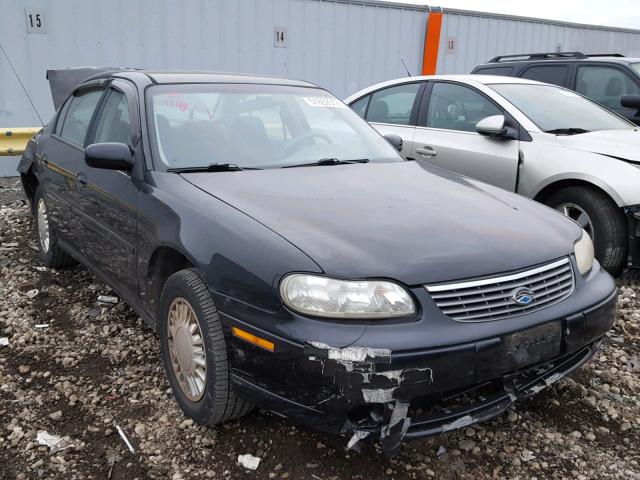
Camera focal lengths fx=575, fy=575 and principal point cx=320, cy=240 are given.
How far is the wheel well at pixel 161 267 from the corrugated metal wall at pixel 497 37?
391 inches

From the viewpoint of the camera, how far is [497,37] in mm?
12211

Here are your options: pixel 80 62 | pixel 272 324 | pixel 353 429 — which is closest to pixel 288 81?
pixel 272 324

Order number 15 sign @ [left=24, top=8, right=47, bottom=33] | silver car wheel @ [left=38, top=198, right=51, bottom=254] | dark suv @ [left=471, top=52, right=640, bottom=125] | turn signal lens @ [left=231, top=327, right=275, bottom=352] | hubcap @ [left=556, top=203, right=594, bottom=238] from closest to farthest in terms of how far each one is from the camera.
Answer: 1. turn signal lens @ [left=231, top=327, right=275, bottom=352]
2. hubcap @ [left=556, top=203, right=594, bottom=238]
3. silver car wheel @ [left=38, top=198, right=51, bottom=254]
4. dark suv @ [left=471, top=52, right=640, bottom=125]
5. number 15 sign @ [left=24, top=8, right=47, bottom=33]

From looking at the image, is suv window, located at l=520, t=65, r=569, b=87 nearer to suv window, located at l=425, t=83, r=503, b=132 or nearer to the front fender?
suv window, located at l=425, t=83, r=503, b=132

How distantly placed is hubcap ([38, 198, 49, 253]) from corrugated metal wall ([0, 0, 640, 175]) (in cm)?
440

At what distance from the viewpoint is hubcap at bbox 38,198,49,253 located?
445 cm

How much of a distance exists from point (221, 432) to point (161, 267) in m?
0.81

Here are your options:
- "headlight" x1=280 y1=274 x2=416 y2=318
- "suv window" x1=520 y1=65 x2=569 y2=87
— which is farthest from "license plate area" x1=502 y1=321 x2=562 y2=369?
"suv window" x1=520 y1=65 x2=569 y2=87

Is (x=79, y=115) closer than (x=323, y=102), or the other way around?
(x=323, y=102)

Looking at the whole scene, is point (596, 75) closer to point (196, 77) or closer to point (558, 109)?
point (558, 109)

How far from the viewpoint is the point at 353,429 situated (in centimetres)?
201

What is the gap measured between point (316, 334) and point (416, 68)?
1015 centimetres

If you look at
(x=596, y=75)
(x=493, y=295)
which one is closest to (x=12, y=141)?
(x=493, y=295)

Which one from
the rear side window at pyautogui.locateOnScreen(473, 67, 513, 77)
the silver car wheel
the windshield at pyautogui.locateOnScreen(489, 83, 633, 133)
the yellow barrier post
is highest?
the rear side window at pyautogui.locateOnScreen(473, 67, 513, 77)
